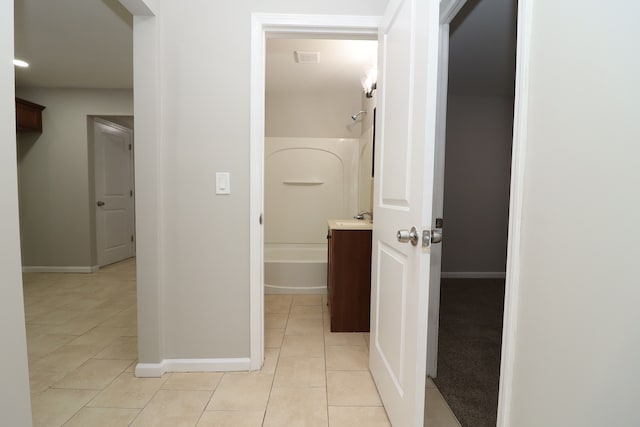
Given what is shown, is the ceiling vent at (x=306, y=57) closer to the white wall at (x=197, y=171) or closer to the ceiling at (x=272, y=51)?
the ceiling at (x=272, y=51)

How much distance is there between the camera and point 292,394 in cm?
162

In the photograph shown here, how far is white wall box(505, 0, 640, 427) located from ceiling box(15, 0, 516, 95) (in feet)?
4.86

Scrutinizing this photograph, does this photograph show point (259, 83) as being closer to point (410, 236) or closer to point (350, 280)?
point (410, 236)

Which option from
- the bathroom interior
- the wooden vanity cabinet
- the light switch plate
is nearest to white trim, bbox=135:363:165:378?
the light switch plate

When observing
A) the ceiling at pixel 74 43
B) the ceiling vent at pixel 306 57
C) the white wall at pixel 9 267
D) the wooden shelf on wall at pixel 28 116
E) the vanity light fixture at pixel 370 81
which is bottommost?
the white wall at pixel 9 267

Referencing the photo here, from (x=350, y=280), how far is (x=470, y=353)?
0.94m

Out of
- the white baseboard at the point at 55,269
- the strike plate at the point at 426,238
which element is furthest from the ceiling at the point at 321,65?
the white baseboard at the point at 55,269

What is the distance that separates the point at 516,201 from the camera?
32.4 inches

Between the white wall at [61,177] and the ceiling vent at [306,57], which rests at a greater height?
the ceiling vent at [306,57]

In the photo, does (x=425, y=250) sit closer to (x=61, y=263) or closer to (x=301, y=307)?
(x=301, y=307)

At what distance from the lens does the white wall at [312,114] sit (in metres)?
4.02

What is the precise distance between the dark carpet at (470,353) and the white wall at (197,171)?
1226mm

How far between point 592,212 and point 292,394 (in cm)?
158

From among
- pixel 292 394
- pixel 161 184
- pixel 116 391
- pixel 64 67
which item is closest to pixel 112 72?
pixel 64 67
